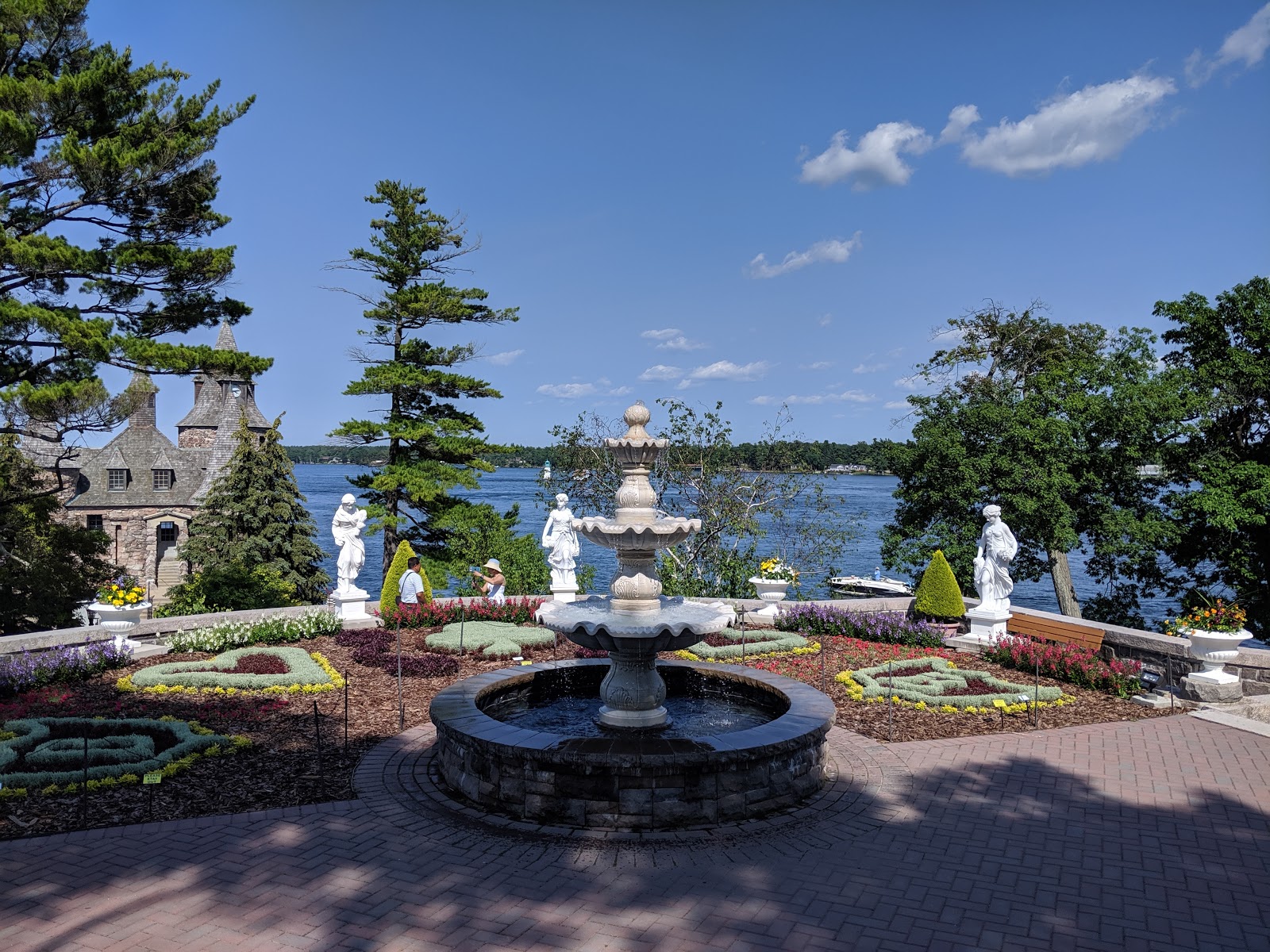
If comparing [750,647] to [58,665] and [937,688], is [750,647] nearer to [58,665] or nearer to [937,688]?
[937,688]

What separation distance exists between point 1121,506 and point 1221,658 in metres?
12.9

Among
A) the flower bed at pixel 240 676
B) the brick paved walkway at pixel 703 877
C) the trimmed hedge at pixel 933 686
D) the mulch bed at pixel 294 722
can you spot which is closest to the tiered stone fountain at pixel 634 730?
the brick paved walkway at pixel 703 877

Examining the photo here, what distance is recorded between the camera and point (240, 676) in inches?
475

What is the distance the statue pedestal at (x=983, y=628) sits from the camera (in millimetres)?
14812

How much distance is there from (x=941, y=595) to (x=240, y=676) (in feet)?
40.5

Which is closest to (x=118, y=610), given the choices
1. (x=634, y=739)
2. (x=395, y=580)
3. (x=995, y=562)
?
(x=395, y=580)

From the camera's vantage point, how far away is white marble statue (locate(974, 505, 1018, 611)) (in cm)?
1480

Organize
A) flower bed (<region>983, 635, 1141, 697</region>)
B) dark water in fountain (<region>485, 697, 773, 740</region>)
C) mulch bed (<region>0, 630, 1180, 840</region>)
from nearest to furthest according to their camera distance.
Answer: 1. mulch bed (<region>0, 630, 1180, 840</region>)
2. dark water in fountain (<region>485, 697, 773, 740</region>)
3. flower bed (<region>983, 635, 1141, 697</region>)

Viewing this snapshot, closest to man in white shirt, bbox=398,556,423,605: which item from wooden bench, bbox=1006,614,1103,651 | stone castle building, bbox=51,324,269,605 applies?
wooden bench, bbox=1006,614,1103,651

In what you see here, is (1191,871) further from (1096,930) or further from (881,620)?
(881,620)

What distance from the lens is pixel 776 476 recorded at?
25.4 meters

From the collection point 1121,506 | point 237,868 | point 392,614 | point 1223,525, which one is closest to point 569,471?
point 392,614

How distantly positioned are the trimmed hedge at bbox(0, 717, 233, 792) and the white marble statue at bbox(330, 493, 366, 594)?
21.8 feet

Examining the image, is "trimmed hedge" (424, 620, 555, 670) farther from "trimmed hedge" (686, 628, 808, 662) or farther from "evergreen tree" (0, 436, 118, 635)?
"evergreen tree" (0, 436, 118, 635)
